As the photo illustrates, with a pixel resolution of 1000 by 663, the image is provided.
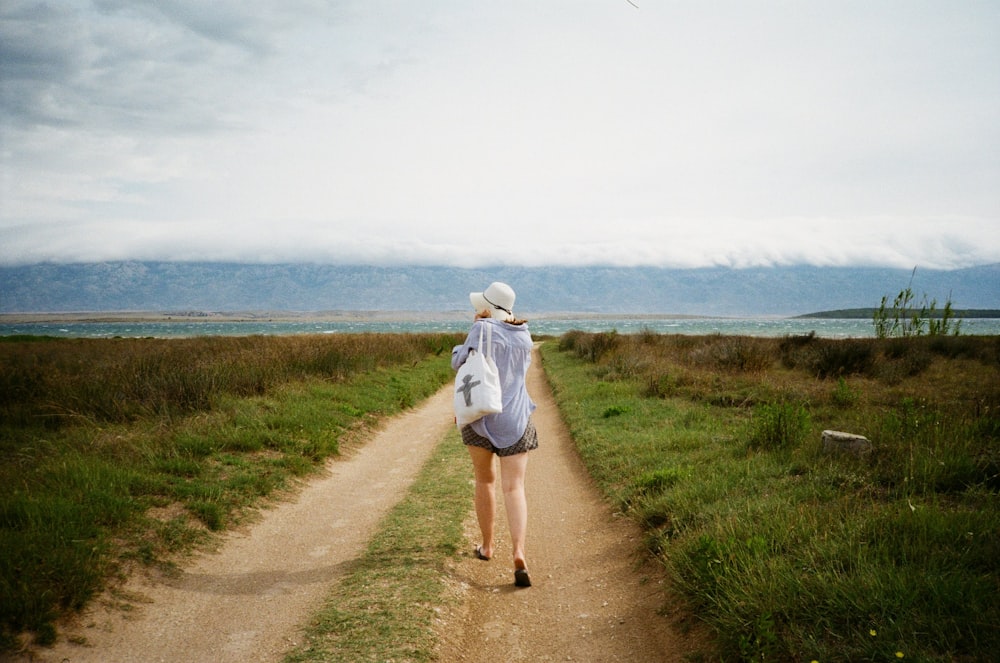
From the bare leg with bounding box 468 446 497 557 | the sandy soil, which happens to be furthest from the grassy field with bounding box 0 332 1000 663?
the bare leg with bounding box 468 446 497 557

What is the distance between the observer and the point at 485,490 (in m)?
4.80

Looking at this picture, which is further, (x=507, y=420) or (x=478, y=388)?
(x=507, y=420)

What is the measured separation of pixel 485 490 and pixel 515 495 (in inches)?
12.2

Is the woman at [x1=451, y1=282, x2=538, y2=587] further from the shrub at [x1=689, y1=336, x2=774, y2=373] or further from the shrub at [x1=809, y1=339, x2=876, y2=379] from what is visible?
the shrub at [x1=809, y1=339, x2=876, y2=379]

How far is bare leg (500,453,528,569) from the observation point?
4566mm

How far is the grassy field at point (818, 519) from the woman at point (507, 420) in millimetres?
1309

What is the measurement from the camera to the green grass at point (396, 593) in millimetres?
3680

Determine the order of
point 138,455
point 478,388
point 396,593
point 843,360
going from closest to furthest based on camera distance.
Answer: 1. point 478,388
2. point 396,593
3. point 138,455
4. point 843,360

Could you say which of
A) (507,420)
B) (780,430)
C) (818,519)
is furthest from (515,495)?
(780,430)

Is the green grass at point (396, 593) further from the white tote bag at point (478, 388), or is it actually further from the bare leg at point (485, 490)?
the white tote bag at point (478, 388)

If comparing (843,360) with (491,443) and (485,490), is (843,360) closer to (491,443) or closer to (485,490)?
(485,490)

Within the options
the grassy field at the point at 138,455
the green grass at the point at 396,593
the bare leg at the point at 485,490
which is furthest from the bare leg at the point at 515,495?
the grassy field at the point at 138,455

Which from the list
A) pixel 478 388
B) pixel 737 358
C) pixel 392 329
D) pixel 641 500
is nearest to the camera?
pixel 478 388

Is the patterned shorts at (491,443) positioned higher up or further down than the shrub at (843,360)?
higher up
